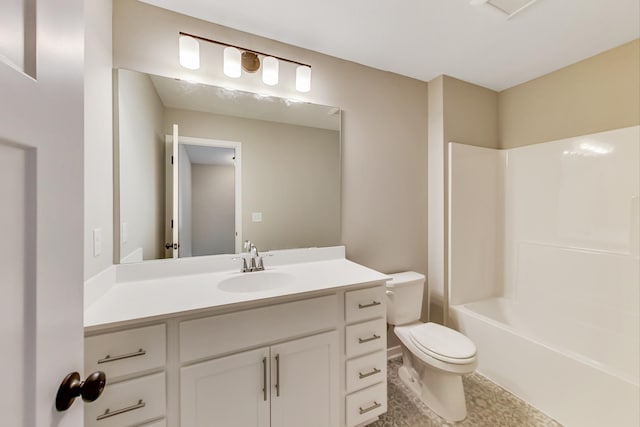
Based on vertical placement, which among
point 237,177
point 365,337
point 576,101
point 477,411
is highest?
point 576,101

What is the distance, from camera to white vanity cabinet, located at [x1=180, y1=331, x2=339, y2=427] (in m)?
1.03

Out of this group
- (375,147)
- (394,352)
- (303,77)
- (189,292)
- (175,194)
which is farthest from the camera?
(394,352)

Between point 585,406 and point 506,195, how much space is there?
1.60 meters

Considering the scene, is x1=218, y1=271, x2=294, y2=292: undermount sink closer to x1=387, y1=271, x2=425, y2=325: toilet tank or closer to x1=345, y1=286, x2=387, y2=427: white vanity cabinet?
x1=345, y1=286, x2=387, y2=427: white vanity cabinet

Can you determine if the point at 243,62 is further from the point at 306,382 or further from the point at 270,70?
the point at 306,382

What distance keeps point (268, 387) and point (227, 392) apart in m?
0.18

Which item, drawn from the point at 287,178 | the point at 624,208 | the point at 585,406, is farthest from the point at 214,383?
the point at 624,208

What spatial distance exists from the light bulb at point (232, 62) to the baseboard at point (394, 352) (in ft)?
7.75

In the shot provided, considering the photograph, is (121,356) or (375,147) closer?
(121,356)

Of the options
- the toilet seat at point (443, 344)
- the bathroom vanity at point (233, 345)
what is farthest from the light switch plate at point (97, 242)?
the toilet seat at point (443, 344)

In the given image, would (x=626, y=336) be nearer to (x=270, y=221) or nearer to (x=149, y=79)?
(x=270, y=221)

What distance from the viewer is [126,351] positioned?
0.92m

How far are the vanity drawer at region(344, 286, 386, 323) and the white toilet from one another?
0.29m

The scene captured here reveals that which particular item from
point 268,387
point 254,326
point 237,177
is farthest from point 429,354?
point 237,177
